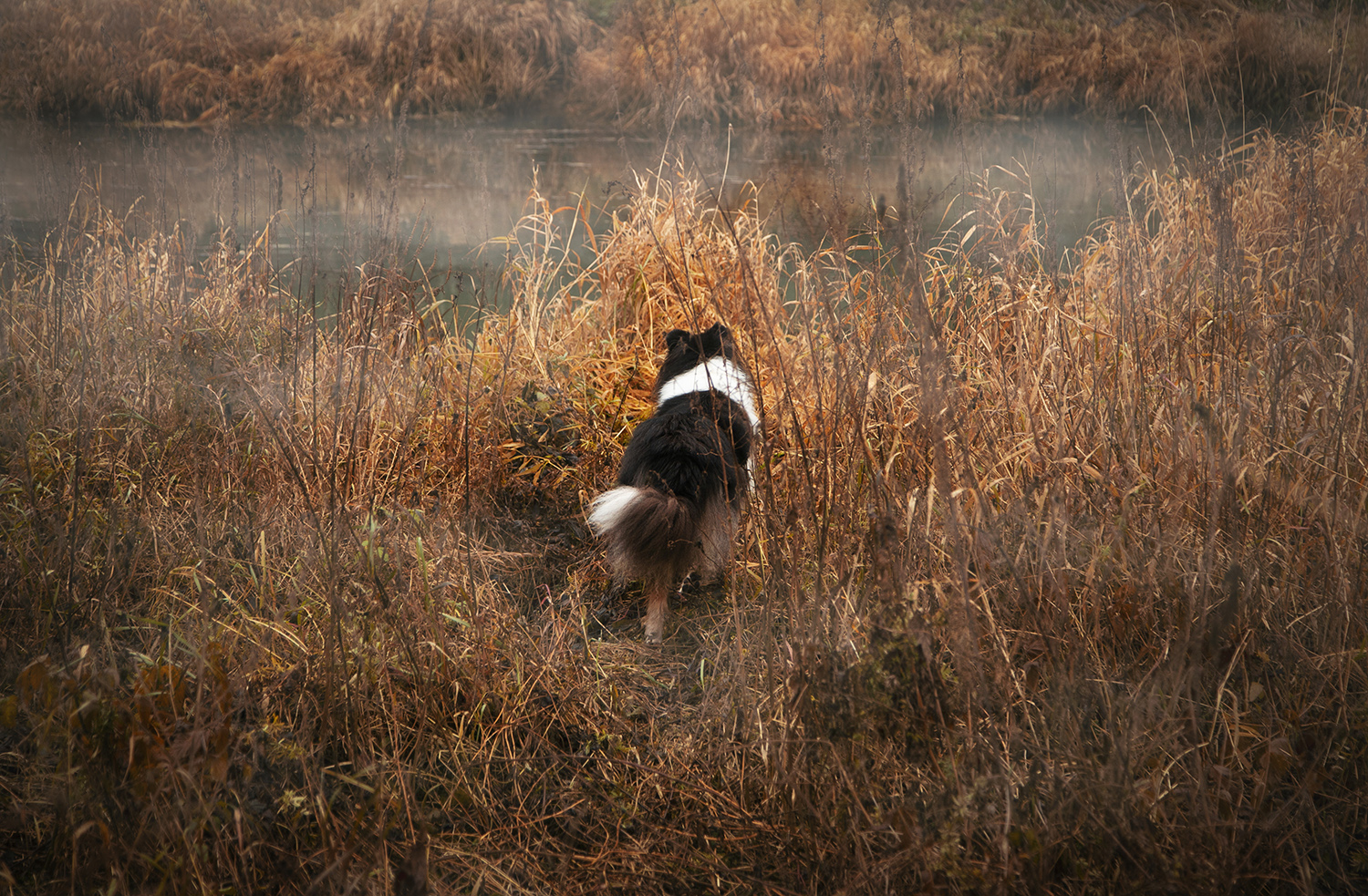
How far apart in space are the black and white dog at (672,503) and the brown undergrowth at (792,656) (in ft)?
0.61

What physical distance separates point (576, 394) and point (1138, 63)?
269 inches

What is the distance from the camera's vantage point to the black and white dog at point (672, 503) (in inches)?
92.2

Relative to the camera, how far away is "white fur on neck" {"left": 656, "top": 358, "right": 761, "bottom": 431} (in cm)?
284

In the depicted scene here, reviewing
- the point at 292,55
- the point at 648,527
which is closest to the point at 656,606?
the point at 648,527

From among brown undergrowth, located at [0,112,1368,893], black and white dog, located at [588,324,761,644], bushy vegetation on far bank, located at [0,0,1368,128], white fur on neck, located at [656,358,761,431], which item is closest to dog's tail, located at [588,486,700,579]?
black and white dog, located at [588,324,761,644]

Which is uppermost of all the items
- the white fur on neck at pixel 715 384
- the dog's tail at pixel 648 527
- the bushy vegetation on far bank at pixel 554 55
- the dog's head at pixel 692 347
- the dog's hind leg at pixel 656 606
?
the bushy vegetation on far bank at pixel 554 55

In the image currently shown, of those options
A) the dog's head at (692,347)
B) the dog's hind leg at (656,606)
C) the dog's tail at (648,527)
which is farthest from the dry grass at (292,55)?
the dog's hind leg at (656,606)

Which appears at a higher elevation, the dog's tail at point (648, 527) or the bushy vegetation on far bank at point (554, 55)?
the bushy vegetation on far bank at point (554, 55)

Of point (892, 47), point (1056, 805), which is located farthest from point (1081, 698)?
point (892, 47)

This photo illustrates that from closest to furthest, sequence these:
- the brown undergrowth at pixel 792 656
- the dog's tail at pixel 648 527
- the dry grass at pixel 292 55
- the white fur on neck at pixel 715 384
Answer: the brown undergrowth at pixel 792 656 < the dog's tail at pixel 648 527 < the white fur on neck at pixel 715 384 < the dry grass at pixel 292 55

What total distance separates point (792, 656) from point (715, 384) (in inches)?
54.6

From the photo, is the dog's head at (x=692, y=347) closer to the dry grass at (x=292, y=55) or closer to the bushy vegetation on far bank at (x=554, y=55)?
the bushy vegetation on far bank at (x=554, y=55)

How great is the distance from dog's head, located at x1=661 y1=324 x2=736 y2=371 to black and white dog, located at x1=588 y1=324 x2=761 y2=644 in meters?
0.24

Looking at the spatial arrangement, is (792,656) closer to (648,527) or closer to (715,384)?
(648,527)
